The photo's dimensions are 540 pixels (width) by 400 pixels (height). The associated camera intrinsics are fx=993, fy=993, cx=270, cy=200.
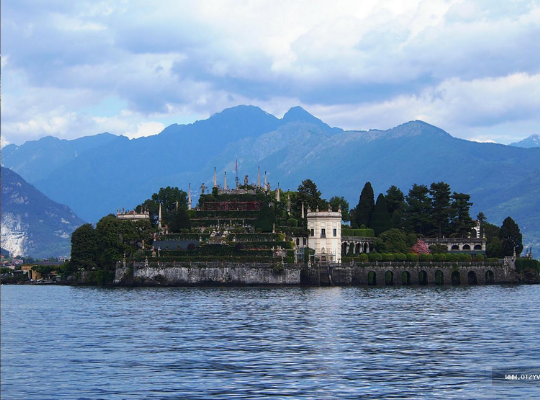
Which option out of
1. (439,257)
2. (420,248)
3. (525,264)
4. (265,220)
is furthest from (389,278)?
(525,264)

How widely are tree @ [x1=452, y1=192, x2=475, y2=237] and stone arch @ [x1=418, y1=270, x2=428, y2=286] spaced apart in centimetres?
3106

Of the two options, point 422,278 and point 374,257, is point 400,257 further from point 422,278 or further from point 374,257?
point 422,278

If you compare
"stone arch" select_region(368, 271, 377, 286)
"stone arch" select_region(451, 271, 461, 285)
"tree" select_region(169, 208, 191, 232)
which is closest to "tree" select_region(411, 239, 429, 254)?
"stone arch" select_region(451, 271, 461, 285)

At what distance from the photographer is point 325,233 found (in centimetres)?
16288

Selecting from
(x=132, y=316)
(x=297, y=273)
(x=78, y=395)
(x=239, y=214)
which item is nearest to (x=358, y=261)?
(x=297, y=273)

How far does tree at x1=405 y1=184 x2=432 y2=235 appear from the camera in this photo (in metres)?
190

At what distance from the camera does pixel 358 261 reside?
155000 millimetres

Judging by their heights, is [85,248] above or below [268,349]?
above

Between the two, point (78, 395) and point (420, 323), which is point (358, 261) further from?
point (78, 395)

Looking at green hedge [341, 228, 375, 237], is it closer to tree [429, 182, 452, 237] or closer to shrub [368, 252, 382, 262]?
shrub [368, 252, 382, 262]

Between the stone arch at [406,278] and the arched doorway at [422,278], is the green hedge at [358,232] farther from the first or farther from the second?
the arched doorway at [422,278]

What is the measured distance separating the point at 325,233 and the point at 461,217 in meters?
39.9

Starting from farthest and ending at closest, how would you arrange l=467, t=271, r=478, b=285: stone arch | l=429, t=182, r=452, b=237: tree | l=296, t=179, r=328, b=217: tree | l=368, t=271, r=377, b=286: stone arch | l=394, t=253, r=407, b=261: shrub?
1. l=429, t=182, r=452, b=237: tree
2. l=296, t=179, r=328, b=217: tree
3. l=467, t=271, r=478, b=285: stone arch
4. l=394, t=253, r=407, b=261: shrub
5. l=368, t=271, r=377, b=286: stone arch

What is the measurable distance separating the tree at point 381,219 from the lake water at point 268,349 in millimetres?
72380
